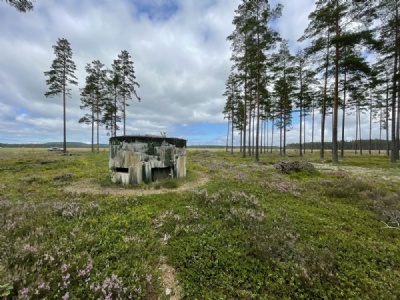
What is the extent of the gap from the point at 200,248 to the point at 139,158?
649 centimetres

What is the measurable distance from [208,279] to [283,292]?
134 cm

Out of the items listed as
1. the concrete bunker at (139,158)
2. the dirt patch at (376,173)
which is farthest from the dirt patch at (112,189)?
the dirt patch at (376,173)

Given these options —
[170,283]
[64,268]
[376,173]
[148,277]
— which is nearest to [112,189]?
[64,268]

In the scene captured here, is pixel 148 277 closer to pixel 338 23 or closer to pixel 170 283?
pixel 170 283

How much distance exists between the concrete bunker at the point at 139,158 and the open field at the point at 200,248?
2.38 m

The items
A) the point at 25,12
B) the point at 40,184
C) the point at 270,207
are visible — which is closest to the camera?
the point at 270,207

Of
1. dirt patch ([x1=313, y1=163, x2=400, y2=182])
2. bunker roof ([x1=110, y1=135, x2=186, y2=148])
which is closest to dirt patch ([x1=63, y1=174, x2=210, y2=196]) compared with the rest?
bunker roof ([x1=110, y1=135, x2=186, y2=148])

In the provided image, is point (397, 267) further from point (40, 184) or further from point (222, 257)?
point (40, 184)

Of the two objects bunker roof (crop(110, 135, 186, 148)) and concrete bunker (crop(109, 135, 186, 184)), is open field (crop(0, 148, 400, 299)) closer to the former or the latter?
concrete bunker (crop(109, 135, 186, 184))

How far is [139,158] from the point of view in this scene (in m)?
9.29

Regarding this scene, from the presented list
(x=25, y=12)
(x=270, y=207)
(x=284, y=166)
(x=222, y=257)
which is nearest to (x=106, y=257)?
(x=222, y=257)

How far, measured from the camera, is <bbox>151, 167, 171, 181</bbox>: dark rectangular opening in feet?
32.1

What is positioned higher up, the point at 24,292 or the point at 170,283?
A: the point at 24,292

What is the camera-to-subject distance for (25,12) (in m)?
10.1
